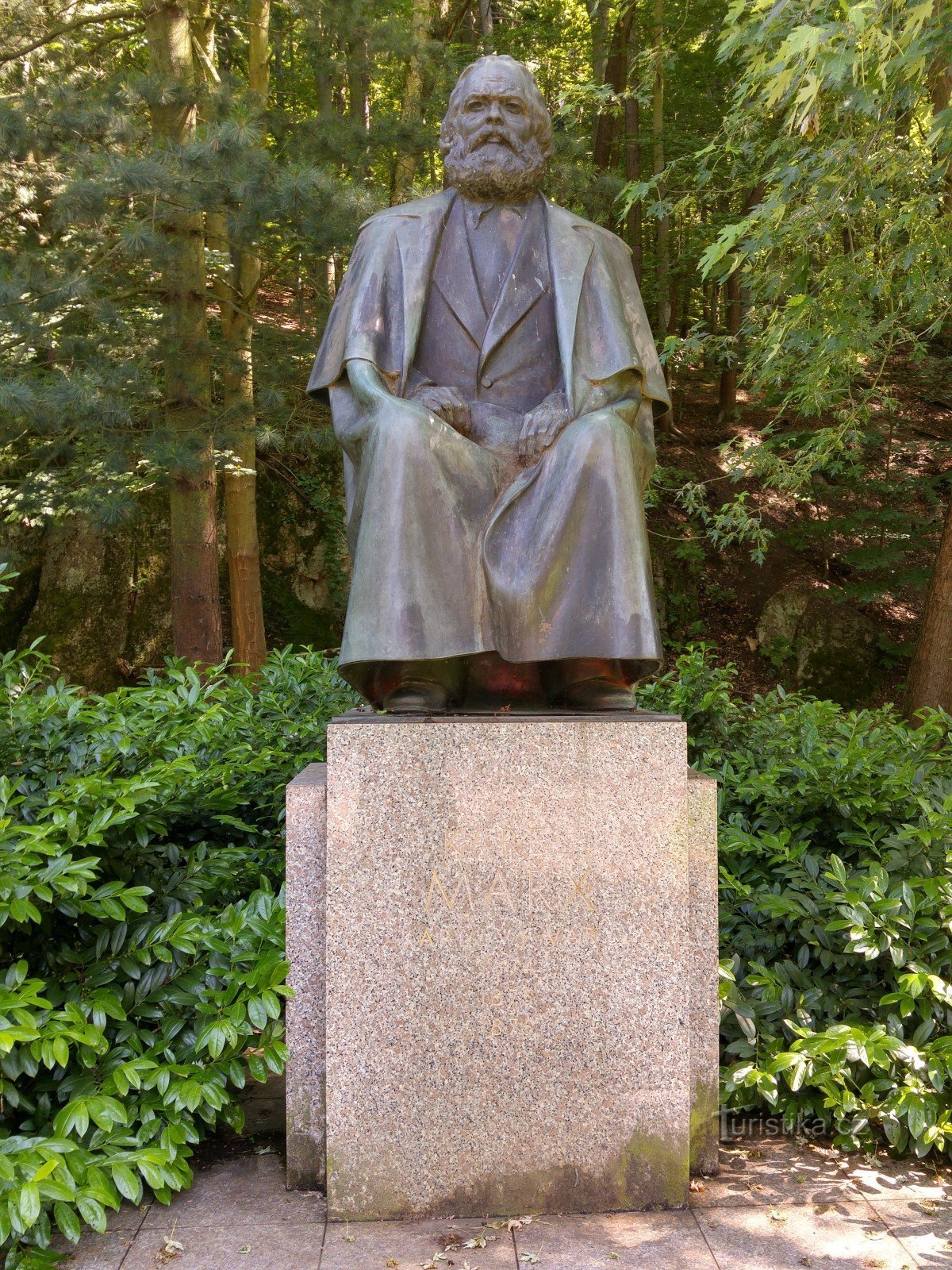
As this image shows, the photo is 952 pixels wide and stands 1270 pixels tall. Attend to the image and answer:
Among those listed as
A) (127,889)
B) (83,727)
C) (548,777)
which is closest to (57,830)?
(127,889)

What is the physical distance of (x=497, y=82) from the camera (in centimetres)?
316

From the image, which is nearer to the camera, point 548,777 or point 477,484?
point 548,777

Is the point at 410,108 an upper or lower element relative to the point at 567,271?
upper

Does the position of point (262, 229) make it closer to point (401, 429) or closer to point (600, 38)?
point (401, 429)

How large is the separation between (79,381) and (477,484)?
15.7 ft

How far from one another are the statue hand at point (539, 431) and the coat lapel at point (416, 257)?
1.23ft

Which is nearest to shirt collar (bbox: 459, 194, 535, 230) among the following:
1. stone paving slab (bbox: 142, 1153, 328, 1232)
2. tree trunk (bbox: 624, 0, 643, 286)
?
stone paving slab (bbox: 142, 1153, 328, 1232)

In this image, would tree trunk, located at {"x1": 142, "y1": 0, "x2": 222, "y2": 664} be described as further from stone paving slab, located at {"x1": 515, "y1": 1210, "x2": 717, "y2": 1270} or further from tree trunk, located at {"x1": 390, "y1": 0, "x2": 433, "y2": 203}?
stone paving slab, located at {"x1": 515, "y1": 1210, "x2": 717, "y2": 1270}

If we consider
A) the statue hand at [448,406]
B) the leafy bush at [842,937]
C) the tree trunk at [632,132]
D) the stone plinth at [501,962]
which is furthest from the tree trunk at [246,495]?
the stone plinth at [501,962]

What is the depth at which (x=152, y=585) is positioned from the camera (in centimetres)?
1125

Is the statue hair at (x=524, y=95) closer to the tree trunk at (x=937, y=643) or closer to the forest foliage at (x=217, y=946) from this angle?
the forest foliage at (x=217, y=946)

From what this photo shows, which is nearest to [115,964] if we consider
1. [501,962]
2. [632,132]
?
[501,962]

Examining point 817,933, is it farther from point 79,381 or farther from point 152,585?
point 152,585

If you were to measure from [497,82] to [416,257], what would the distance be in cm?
54
